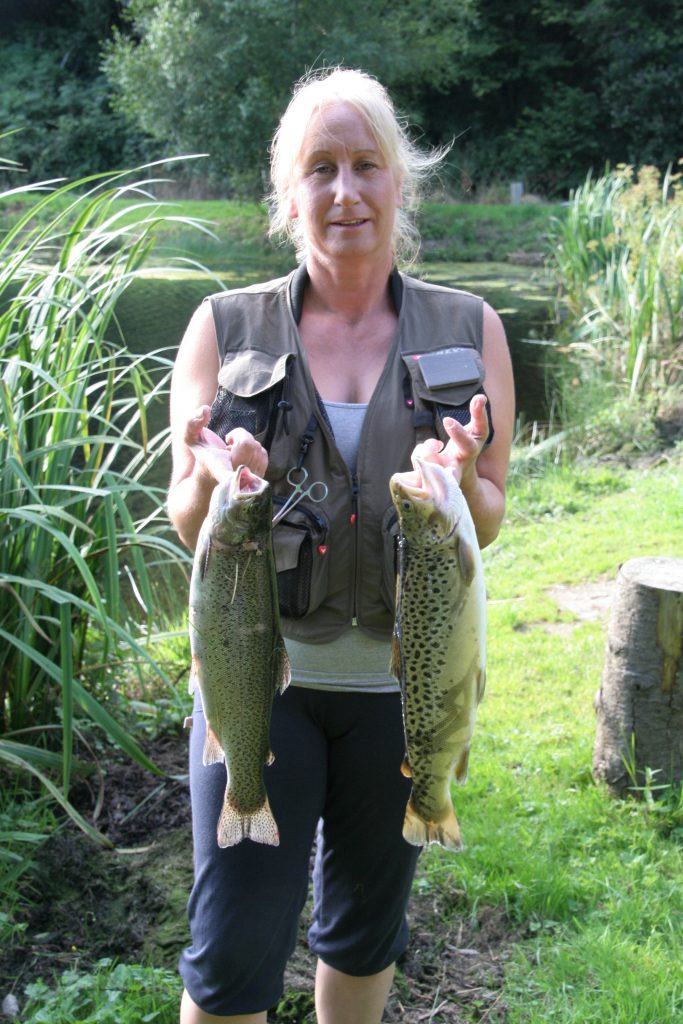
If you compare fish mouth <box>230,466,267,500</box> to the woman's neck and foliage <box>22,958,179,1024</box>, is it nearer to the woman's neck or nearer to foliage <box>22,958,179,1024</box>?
the woman's neck

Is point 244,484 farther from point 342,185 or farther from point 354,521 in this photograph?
point 342,185

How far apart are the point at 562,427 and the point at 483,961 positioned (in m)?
7.73

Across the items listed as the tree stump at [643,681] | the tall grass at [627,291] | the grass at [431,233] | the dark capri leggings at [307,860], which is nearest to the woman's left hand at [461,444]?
the dark capri leggings at [307,860]

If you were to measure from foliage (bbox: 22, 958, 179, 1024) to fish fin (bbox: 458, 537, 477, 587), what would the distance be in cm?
164

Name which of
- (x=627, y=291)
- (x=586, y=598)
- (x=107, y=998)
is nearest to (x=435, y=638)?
(x=107, y=998)

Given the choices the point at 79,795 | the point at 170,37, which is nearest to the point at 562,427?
the point at 79,795

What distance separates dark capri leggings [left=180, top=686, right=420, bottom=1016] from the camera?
216 centimetres

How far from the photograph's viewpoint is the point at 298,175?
7.89 feet

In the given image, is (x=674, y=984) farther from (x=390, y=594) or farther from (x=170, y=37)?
(x=170, y=37)

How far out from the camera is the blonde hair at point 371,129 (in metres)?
2.34

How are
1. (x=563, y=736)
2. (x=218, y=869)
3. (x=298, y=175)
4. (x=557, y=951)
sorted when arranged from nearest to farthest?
(x=218, y=869)
(x=298, y=175)
(x=557, y=951)
(x=563, y=736)

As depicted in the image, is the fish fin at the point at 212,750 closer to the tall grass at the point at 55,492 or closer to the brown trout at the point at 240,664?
the brown trout at the point at 240,664

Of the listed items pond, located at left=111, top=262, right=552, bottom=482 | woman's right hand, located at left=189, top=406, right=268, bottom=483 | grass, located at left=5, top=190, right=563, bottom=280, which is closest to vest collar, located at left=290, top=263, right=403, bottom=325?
woman's right hand, located at left=189, top=406, right=268, bottom=483

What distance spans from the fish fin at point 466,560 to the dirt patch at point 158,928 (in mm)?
1644
